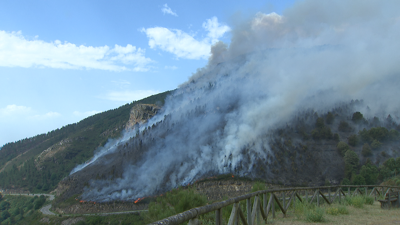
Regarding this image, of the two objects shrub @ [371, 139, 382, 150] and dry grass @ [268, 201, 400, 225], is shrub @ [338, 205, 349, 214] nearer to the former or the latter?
dry grass @ [268, 201, 400, 225]

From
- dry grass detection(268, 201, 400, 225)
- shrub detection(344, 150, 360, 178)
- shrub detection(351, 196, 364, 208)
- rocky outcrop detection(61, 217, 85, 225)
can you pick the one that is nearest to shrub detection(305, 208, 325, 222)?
dry grass detection(268, 201, 400, 225)

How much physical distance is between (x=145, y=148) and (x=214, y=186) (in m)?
42.1

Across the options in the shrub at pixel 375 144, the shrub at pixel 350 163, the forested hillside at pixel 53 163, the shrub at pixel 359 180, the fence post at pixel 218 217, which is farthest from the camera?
the forested hillside at pixel 53 163

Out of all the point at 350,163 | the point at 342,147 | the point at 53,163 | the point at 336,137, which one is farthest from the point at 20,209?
the point at 336,137

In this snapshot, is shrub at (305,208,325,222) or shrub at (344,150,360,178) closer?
shrub at (305,208,325,222)

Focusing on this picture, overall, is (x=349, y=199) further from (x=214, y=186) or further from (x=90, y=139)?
(x=90, y=139)

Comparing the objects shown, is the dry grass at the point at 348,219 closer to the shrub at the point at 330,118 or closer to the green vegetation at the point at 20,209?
the green vegetation at the point at 20,209

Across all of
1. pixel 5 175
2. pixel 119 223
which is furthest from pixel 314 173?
pixel 5 175

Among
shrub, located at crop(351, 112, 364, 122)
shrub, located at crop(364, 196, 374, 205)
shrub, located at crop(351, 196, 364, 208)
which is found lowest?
shrub, located at crop(364, 196, 374, 205)

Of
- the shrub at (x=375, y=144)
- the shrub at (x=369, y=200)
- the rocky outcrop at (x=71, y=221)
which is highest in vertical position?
the shrub at (x=369, y=200)

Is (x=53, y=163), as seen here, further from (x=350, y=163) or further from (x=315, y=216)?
(x=315, y=216)

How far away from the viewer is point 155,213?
22.9 meters

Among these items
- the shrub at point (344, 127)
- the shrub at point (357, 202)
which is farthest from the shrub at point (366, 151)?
the shrub at point (357, 202)

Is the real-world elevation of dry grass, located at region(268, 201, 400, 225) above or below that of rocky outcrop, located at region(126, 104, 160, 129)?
below
